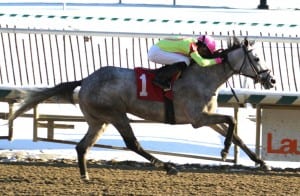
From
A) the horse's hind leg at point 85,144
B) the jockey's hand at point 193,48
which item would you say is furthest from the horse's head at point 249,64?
the horse's hind leg at point 85,144

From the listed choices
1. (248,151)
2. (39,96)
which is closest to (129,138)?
(39,96)

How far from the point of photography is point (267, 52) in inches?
516

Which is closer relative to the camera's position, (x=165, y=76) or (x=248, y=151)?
(x=165, y=76)

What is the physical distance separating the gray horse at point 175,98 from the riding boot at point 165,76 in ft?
0.34

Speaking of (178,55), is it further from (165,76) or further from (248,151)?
(248,151)

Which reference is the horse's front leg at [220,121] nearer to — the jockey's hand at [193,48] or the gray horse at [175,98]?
the gray horse at [175,98]

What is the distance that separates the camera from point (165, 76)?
25.4 ft

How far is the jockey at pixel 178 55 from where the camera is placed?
7.77 metres

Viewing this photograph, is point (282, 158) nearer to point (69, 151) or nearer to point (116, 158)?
point (116, 158)

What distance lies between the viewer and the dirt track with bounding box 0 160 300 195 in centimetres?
722

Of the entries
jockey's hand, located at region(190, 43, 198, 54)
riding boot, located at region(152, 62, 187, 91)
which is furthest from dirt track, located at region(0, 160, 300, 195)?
jockey's hand, located at region(190, 43, 198, 54)

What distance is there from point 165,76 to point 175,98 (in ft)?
0.83

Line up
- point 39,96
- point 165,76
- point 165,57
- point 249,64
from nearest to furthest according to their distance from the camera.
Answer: point 165,76, point 249,64, point 165,57, point 39,96

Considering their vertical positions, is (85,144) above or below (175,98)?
below
